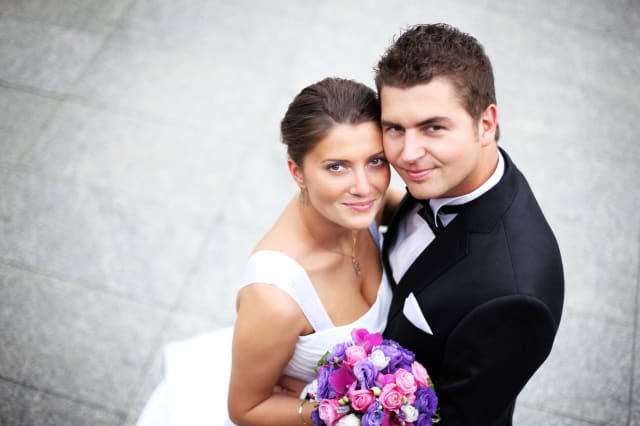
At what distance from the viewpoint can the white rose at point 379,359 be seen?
1759 mm

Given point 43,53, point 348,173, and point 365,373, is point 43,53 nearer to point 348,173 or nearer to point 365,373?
point 348,173

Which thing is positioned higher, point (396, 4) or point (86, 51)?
point (396, 4)

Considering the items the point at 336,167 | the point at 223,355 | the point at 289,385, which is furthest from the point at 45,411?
the point at 336,167

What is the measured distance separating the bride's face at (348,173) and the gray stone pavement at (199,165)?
1.89m

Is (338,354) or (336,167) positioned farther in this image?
(336,167)

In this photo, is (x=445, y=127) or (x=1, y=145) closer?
(x=445, y=127)

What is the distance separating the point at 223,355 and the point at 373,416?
1.28 metres

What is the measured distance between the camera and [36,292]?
368 cm

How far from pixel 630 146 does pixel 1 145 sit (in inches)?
211

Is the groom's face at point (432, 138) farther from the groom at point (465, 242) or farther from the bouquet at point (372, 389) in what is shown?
the bouquet at point (372, 389)

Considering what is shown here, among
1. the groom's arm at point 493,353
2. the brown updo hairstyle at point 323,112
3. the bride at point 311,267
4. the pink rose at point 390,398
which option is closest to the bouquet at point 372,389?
the pink rose at point 390,398

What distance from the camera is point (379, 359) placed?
69.4 inches

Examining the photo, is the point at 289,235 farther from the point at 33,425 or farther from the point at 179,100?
the point at 179,100

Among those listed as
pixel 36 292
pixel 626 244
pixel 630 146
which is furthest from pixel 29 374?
pixel 630 146
